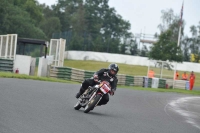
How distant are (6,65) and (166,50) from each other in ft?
78.6

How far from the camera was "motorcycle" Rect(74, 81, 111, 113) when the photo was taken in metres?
13.7

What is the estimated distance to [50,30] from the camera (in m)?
106

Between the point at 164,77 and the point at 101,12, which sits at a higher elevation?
the point at 101,12

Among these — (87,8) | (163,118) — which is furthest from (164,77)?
(87,8)

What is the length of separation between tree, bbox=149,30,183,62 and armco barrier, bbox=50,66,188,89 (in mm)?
7583

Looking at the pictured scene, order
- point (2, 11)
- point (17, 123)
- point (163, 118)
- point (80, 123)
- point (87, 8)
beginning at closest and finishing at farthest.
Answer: point (17, 123) < point (80, 123) < point (163, 118) < point (2, 11) < point (87, 8)

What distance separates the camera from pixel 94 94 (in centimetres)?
1393

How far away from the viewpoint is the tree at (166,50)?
175ft

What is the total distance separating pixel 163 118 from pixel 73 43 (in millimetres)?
56787

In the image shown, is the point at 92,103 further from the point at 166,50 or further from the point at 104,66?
the point at 104,66

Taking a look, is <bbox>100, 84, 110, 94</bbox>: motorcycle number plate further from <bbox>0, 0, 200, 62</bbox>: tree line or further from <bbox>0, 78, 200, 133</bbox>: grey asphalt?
<bbox>0, 0, 200, 62</bbox>: tree line

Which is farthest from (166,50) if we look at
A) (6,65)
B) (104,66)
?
(6,65)

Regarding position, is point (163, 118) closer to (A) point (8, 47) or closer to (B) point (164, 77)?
(A) point (8, 47)

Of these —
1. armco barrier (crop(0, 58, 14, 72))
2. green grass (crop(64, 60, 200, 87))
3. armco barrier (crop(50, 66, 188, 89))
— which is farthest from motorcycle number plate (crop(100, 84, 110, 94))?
green grass (crop(64, 60, 200, 87))
